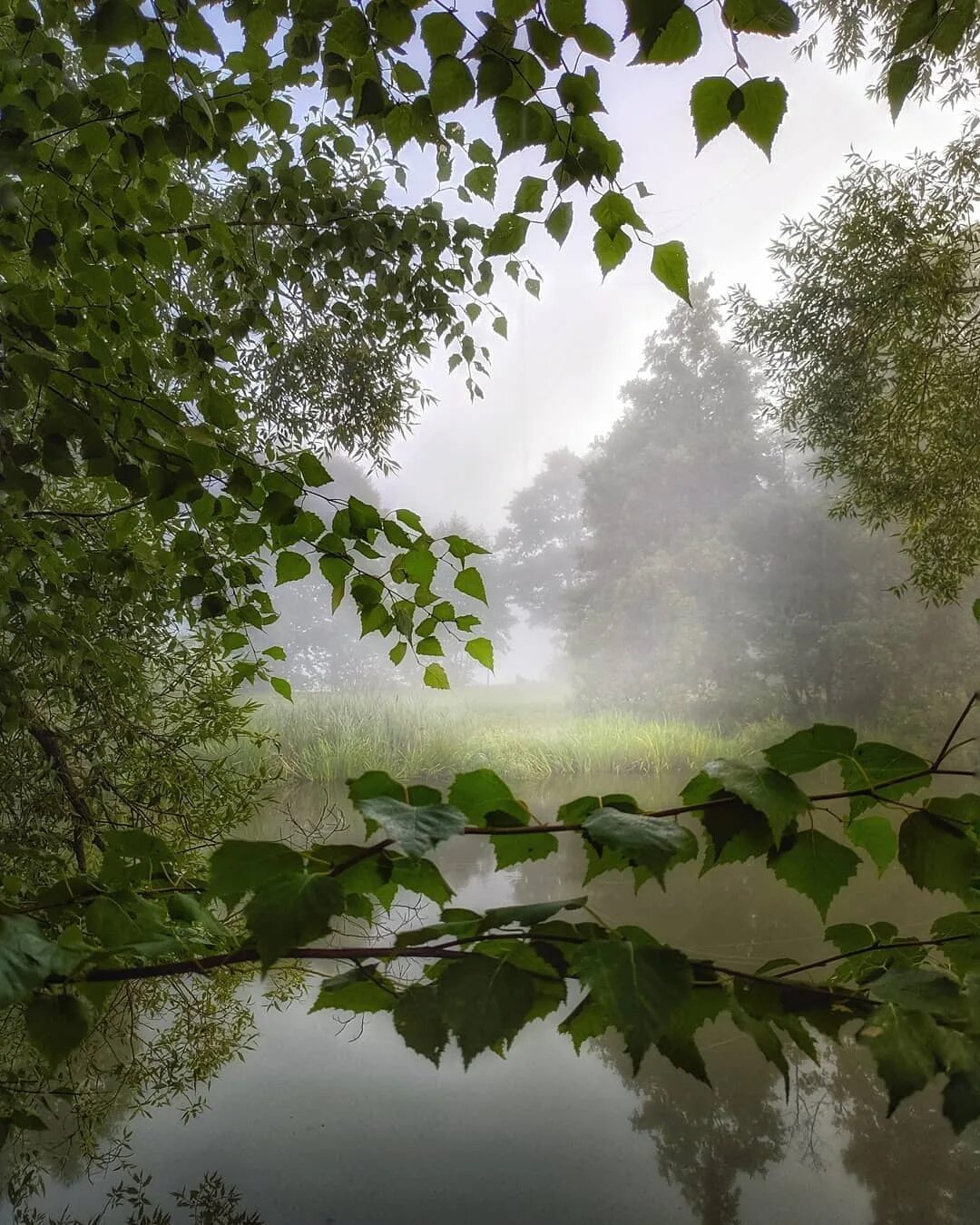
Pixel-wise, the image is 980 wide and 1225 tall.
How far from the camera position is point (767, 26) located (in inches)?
12.6

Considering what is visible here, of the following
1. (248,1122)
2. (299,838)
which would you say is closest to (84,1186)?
(248,1122)

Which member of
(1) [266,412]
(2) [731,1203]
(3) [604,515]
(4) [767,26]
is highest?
(3) [604,515]

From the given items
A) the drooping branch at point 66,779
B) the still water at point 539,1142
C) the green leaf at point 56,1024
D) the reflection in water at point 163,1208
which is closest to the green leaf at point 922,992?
the green leaf at point 56,1024

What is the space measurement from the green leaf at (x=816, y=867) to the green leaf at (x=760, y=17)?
0.38m

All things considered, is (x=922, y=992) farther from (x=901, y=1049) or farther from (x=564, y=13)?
(x=564, y=13)

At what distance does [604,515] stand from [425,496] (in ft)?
2.78

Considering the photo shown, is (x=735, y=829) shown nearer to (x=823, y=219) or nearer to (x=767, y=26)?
(x=767, y=26)

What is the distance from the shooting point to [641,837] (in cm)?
25

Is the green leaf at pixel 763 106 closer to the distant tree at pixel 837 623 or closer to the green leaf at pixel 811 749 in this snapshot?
the green leaf at pixel 811 749

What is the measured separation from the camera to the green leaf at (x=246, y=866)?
0.27m

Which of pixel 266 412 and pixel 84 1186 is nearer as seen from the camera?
pixel 84 1186

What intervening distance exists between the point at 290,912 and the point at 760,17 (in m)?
0.44

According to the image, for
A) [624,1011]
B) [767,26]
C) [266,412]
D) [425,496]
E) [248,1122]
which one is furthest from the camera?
[425,496]

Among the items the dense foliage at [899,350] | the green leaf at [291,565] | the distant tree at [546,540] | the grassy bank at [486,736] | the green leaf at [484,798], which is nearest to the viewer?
the green leaf at [484,798]
